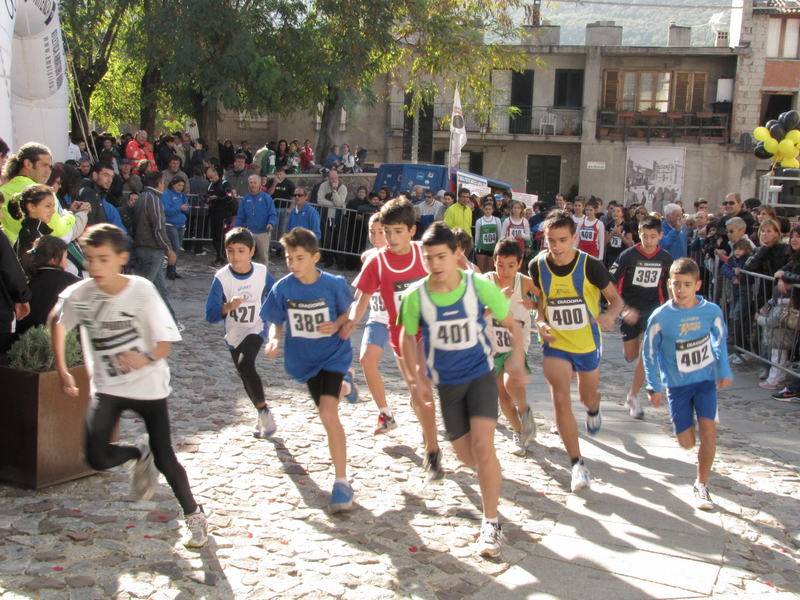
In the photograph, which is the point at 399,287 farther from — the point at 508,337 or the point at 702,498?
the point at 702,498

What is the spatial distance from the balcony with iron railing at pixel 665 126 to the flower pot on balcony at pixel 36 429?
3425 centimetres

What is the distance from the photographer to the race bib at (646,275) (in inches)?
308

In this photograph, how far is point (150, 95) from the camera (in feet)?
70.2

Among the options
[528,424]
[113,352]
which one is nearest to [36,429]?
[113,352]

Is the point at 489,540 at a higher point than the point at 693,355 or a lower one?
lower

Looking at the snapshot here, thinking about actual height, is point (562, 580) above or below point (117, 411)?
below

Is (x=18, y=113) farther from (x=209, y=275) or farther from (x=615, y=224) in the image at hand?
(x=615, y=224)

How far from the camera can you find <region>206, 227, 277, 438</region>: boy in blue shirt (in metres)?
6.04

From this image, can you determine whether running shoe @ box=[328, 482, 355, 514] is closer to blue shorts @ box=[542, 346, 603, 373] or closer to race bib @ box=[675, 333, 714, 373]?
blue shorts @ box=[542, 346, 603, 373]

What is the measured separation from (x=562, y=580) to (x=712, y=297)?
306 inches

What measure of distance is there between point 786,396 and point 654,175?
95.3ft

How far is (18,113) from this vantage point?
1179 centimetres

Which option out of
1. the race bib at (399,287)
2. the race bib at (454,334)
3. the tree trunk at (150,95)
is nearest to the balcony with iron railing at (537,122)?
the tree trunk at (150,95)

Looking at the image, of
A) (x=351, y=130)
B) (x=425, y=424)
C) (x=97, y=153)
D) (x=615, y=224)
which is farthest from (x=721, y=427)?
(x=351, y=130)
